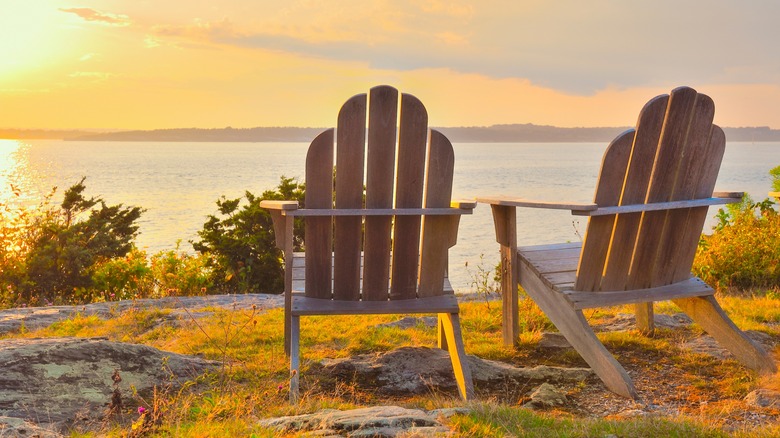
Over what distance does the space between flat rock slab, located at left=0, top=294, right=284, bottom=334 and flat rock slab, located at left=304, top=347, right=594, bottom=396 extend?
1.59 meters

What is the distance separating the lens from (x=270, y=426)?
2.80 meters

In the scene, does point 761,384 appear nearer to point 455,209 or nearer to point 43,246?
point 455,209

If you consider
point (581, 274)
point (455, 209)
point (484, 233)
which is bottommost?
point (484, 233)

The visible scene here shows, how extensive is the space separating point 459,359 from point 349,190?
117cm

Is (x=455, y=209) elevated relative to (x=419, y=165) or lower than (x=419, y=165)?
lower

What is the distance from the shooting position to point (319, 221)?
3.88 meters

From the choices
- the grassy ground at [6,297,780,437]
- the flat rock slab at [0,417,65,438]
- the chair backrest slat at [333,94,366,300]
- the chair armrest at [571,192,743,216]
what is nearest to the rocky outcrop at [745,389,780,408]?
the grassy ground at [6,297,780,437]

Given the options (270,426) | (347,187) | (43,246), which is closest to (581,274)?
(347,187)

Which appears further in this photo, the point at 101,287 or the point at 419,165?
the point at 101,287

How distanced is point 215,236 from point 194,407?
7.58 meters

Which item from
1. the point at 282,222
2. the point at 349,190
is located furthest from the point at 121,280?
the point at 349,190

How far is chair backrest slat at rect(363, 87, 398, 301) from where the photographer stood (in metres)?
3.74

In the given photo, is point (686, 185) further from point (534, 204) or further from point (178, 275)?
point (178, 275)

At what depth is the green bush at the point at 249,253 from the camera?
10.4 m
